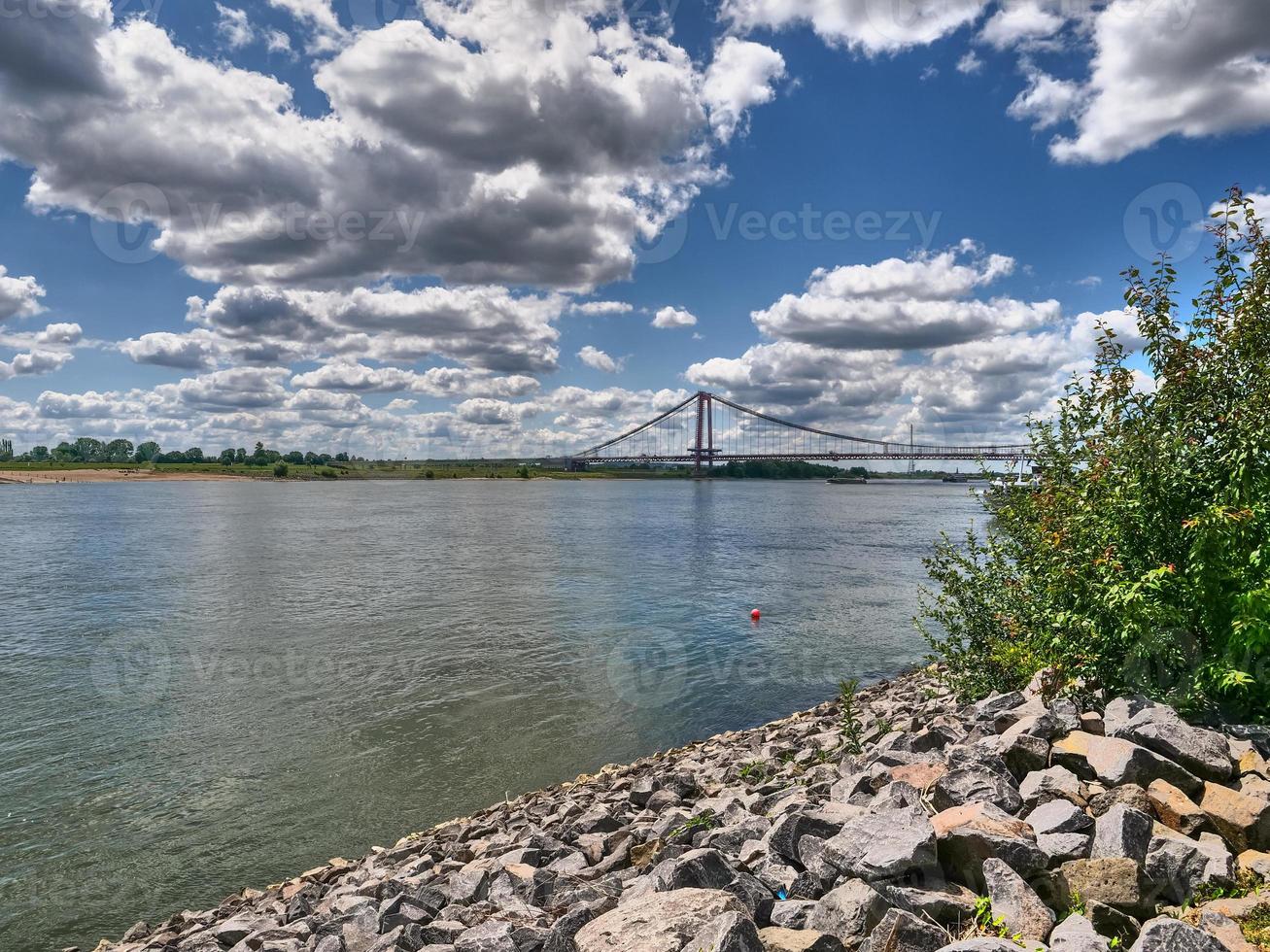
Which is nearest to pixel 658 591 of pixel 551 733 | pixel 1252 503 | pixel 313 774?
pixel 551 733

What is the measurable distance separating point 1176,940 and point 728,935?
7.02ft

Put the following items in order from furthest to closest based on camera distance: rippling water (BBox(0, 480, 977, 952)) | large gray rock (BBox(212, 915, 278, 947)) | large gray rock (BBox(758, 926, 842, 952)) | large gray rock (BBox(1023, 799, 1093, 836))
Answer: rippling water (BBox(0, 480, 977, 952))
large gray rock (BBox(212, 915, 278, 947))
large gray rock (BBox(1023, 799, 1093, 836))
large gray rock (BBox(758, 926, 842, 952))

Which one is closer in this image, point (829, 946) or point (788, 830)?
point (829, 946)

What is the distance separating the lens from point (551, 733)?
13570 millimetres

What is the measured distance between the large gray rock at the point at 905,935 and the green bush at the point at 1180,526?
3.92 metres

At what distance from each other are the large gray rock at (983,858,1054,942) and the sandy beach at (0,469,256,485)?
18611 cm

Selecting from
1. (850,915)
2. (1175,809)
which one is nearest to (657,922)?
(850,915)

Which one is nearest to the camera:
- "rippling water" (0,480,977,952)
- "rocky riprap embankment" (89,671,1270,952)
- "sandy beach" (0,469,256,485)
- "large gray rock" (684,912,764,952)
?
"large gray rock" (684,912,764,952)

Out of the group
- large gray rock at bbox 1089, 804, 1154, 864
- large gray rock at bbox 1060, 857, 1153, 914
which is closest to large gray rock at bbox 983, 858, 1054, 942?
large gray rock at bbox 1060, 857, 1153, 914

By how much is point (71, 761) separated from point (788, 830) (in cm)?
1303

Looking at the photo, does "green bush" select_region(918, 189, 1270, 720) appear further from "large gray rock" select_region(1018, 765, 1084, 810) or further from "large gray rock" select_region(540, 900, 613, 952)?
"large gray rock" select_region(540, 900, 613, 952)

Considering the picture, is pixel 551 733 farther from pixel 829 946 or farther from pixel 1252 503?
pixel 1252 503

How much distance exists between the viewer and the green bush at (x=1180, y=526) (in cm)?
640

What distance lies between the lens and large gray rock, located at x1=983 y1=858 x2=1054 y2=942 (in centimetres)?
402
